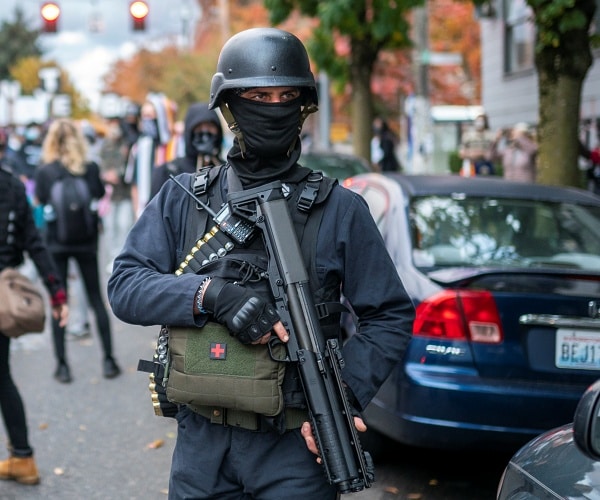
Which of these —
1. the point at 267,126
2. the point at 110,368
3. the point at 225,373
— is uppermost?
the point at 267,126

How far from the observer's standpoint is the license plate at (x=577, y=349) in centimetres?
453

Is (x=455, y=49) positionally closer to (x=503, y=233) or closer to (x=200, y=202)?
(x=503, y=233)

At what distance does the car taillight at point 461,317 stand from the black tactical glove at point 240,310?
219 cm

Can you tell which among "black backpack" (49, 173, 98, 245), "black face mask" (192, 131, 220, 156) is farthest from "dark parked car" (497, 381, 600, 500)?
"black backpack" (49, 173, 98, 245)

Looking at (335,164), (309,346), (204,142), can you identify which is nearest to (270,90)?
(309,346)

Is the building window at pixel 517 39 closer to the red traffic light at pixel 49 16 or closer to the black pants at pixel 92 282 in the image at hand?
the red traffic light at pixel 49 16

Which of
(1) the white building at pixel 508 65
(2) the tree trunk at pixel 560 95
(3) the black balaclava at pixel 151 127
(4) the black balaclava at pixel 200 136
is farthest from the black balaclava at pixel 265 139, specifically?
(1) the white building at pixel 508 65

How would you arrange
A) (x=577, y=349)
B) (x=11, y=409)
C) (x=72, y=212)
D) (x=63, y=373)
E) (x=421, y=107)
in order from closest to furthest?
(x=577, y=349), (x=11, y=409), (x=63, y=373), (x=72, y=212), (x=421, y=107)

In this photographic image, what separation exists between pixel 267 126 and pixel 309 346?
2.05 ft

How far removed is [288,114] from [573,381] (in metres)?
2.46

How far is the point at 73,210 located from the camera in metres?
7.71

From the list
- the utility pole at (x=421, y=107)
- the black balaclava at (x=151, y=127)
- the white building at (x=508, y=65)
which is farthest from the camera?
the white building at (x=508, y=65)

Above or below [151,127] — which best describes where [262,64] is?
above

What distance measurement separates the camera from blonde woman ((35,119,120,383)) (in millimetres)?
7699
